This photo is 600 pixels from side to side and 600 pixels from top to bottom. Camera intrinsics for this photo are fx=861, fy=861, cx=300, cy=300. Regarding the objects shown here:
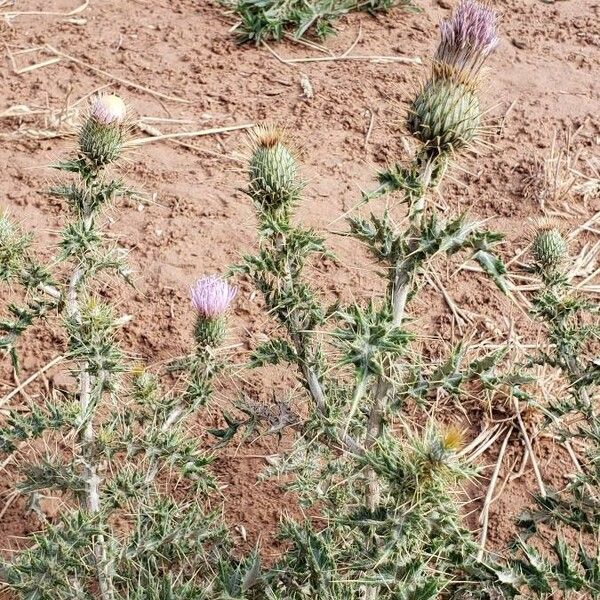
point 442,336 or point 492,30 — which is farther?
point 442,336

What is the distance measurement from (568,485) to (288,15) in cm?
471

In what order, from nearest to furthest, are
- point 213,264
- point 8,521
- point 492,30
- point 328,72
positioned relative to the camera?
1. point 492,30
2. point 8,521
3. point 213,264
4. point 328,72

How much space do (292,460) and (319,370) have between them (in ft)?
1.17

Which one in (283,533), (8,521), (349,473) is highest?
(349,473)

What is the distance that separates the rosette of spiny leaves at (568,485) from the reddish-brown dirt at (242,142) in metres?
0.59

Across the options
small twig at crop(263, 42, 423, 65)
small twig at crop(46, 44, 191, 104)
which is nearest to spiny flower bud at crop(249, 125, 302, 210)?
small twig at crop(46, 44, 191, 104)

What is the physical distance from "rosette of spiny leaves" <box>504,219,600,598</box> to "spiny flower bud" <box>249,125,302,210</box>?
94cm

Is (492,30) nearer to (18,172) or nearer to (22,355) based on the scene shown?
(22,355)

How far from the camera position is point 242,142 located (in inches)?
169

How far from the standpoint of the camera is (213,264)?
4.65 metres

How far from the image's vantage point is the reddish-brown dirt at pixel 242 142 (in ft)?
14.0

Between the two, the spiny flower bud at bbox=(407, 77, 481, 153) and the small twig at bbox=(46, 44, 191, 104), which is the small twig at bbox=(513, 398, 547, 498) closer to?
the spiny flower bud at bbox=(407, 77, 481, 153)

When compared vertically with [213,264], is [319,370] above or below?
above

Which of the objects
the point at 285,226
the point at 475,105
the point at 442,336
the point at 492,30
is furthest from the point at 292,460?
the point at 442,336
